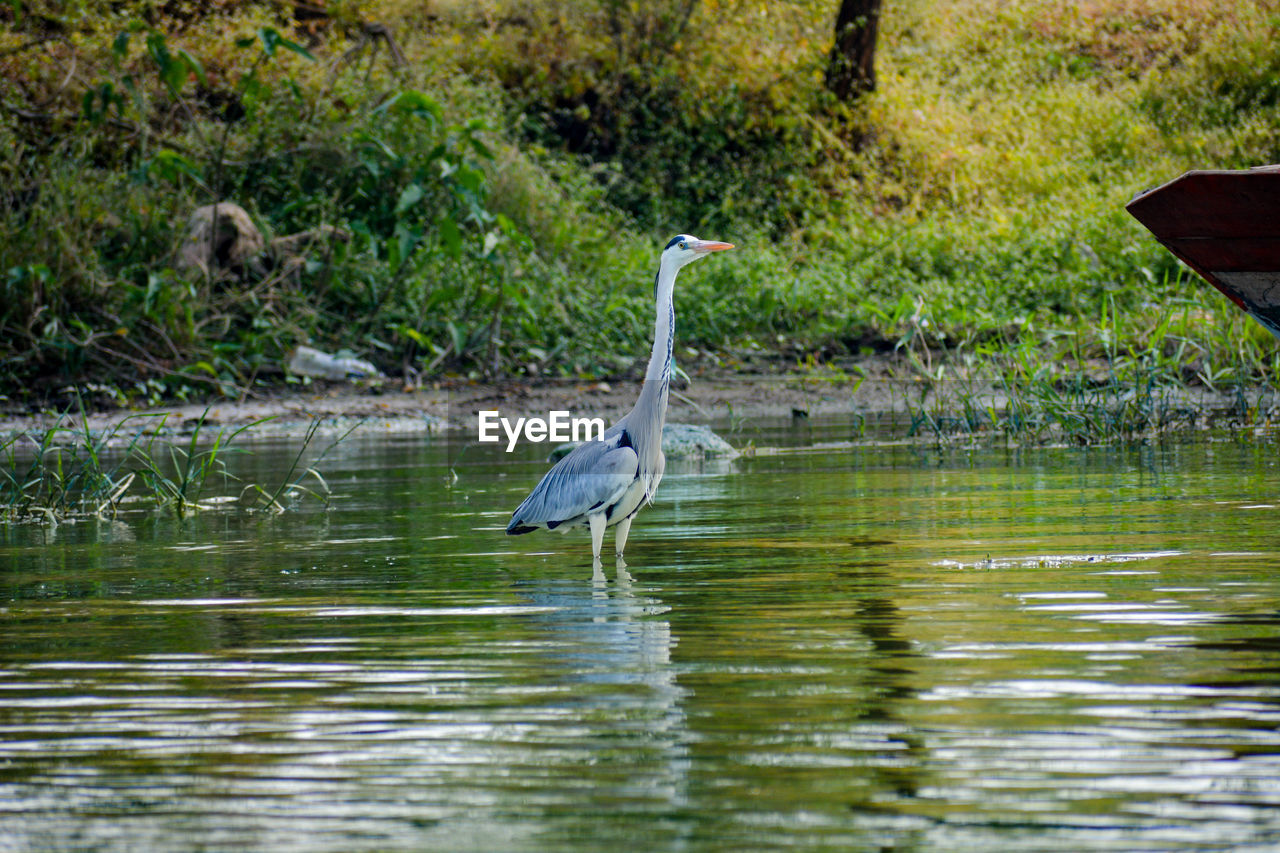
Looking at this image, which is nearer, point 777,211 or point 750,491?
point 750,491

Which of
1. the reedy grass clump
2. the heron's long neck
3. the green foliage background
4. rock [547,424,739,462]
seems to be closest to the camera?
the heron's long neck

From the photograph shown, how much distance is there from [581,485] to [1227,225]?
95.4 inches

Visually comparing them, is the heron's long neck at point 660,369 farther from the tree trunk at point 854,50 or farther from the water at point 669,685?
the tree trunk at point 854,50

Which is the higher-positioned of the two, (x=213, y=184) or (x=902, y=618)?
(x=213, y=184)

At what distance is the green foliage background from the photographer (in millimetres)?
13484

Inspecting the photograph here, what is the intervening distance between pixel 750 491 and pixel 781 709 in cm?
473

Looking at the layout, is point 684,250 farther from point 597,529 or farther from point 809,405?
point 809,405

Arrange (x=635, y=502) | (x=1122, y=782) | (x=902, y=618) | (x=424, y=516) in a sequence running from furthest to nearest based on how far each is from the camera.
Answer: (x=424, y=516) → (x=635, y=502) → (x=902, y=618) → (x=1122, y=782)

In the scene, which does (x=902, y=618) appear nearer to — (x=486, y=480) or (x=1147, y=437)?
(x=486, y=480)

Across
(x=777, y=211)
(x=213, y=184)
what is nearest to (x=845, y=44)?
(x=777, y=211)

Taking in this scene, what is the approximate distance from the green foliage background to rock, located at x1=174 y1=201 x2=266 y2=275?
19cm

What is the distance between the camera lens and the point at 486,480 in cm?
907

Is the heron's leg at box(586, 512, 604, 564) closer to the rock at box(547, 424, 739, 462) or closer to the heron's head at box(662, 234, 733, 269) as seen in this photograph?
the heron's head at box(662, 234, 733, 269)

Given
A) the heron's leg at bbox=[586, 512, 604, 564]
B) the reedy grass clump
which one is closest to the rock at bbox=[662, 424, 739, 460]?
the reedy grass clump
